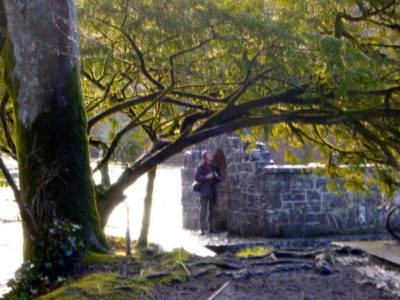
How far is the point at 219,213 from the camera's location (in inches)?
700

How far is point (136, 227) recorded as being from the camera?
57.8 feet

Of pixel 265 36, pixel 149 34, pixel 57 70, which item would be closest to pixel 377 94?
pixel 265 36

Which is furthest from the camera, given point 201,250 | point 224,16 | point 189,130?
point 201,250

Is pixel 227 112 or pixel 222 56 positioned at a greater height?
pixel 222 56

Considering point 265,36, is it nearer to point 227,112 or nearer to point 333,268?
point 227,112

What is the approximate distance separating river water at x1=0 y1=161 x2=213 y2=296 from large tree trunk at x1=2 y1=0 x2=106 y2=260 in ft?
3.96

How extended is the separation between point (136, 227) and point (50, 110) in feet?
33.6

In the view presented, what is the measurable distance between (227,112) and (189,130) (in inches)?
52.5

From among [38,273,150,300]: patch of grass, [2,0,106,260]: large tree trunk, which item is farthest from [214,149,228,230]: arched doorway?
[38,273,150,300]: patch of grass

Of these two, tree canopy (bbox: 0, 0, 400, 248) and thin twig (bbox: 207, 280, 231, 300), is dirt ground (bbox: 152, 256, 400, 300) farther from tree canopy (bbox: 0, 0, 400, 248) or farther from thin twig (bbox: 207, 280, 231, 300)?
tree canopy (bbox: 0, 0, 400, 248)

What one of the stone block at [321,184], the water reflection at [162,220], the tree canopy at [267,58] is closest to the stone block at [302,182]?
the stone block at [321,184]

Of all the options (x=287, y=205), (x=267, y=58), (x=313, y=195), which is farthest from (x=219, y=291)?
(x=313, y=195)

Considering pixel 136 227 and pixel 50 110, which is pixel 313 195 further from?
pixel 50 110

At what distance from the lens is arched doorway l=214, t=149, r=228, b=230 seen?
17406 millimetres
